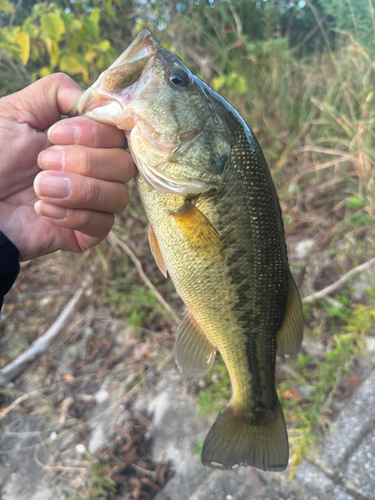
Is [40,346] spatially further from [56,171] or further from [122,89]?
[122,89]

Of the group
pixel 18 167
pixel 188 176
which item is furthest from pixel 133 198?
pixel 188 176

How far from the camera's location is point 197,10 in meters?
3.86

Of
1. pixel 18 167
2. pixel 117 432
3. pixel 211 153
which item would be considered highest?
pixel 211 153

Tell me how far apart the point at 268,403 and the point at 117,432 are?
1.31 m

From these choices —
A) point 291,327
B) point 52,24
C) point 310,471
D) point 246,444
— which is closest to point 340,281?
point 310,471

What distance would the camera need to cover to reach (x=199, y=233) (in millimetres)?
1106

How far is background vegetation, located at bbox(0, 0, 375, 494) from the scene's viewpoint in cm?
207

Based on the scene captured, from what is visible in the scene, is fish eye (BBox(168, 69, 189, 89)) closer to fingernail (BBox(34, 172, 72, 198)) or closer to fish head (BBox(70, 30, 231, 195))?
fish head (BBox(70, 30, 231, 195))

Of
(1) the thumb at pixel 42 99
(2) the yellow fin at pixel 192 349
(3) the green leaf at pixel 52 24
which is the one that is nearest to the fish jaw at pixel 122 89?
(1) the thumb at pixel 42 99

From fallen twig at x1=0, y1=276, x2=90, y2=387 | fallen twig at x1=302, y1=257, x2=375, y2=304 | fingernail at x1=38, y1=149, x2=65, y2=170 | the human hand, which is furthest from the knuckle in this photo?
A: fallen twig at x1=0, y1=276, x2=90, y2=387

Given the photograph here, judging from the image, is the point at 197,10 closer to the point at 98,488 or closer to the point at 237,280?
the point at 237,280

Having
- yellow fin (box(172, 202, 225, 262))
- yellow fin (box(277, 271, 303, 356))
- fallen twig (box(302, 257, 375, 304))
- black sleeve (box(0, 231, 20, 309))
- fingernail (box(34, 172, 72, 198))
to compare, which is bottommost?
fallen twig (box(302, 257, 375, 304))

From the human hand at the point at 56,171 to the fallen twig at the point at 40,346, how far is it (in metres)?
1.81

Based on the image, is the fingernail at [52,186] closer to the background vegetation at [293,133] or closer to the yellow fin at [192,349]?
the yellow fin at [192,349]
